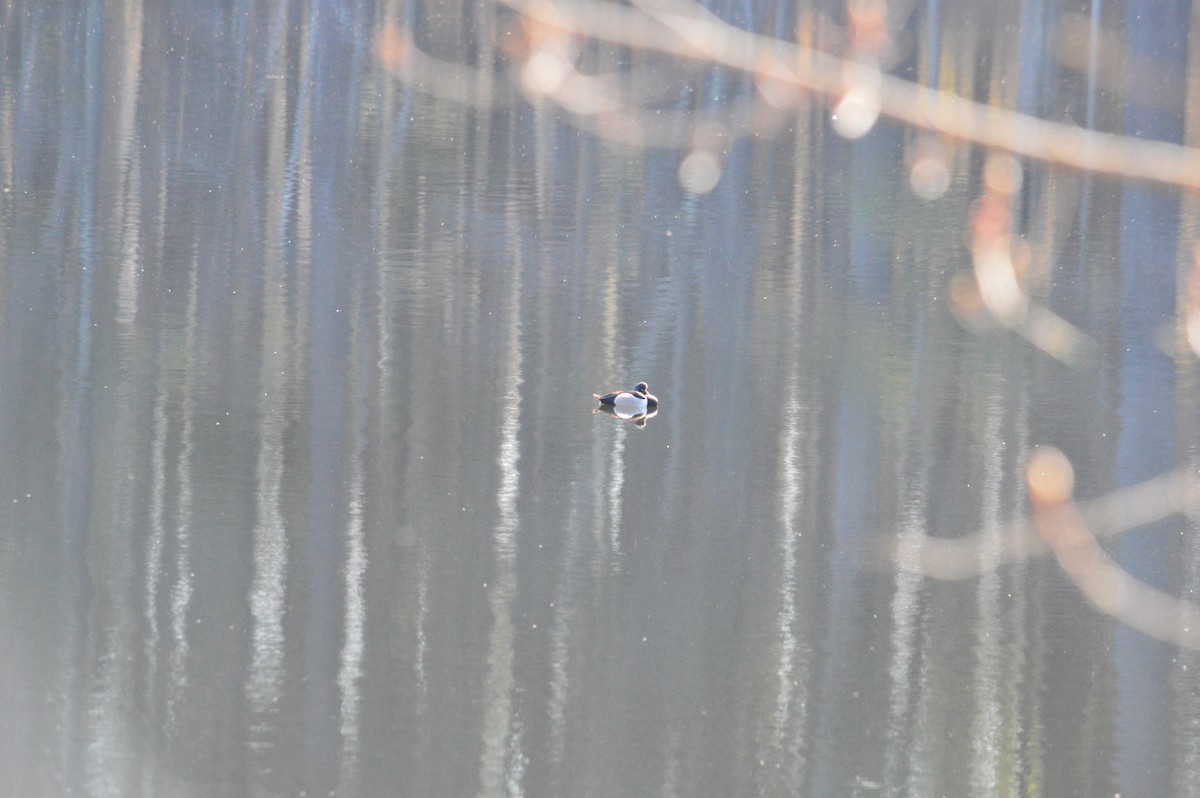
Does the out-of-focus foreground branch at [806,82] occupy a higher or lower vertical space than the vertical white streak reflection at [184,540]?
higher

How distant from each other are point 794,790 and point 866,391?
10.9 ft

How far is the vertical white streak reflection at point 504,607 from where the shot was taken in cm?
572

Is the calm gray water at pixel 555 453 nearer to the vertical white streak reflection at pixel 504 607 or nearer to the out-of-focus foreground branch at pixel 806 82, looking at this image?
the vertical white streak reflection at pixel 504 607

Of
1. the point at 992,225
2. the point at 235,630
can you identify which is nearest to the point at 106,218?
the point at 235,630

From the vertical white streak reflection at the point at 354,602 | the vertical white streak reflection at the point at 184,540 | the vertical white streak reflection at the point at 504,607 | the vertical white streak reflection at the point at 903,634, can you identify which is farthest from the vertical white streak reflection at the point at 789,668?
the vertical white streak reflection at the point at 184,540

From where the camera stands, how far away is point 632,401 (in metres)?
8.05

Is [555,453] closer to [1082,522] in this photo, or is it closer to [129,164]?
[1082,522]

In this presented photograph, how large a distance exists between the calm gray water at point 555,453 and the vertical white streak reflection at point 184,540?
22 mm

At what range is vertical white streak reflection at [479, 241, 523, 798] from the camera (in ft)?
18.8

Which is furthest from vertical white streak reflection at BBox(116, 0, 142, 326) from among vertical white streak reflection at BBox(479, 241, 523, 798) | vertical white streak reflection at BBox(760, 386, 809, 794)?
vertical white streak reflection at BBox(760, 386, 809, 794)

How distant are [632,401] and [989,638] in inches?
88.0

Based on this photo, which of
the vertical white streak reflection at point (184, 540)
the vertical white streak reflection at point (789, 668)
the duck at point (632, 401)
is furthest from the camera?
the duck at point (632, 401)

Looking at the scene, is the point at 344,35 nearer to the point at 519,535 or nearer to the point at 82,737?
the point at 519,535

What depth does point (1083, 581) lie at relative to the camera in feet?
23.7
